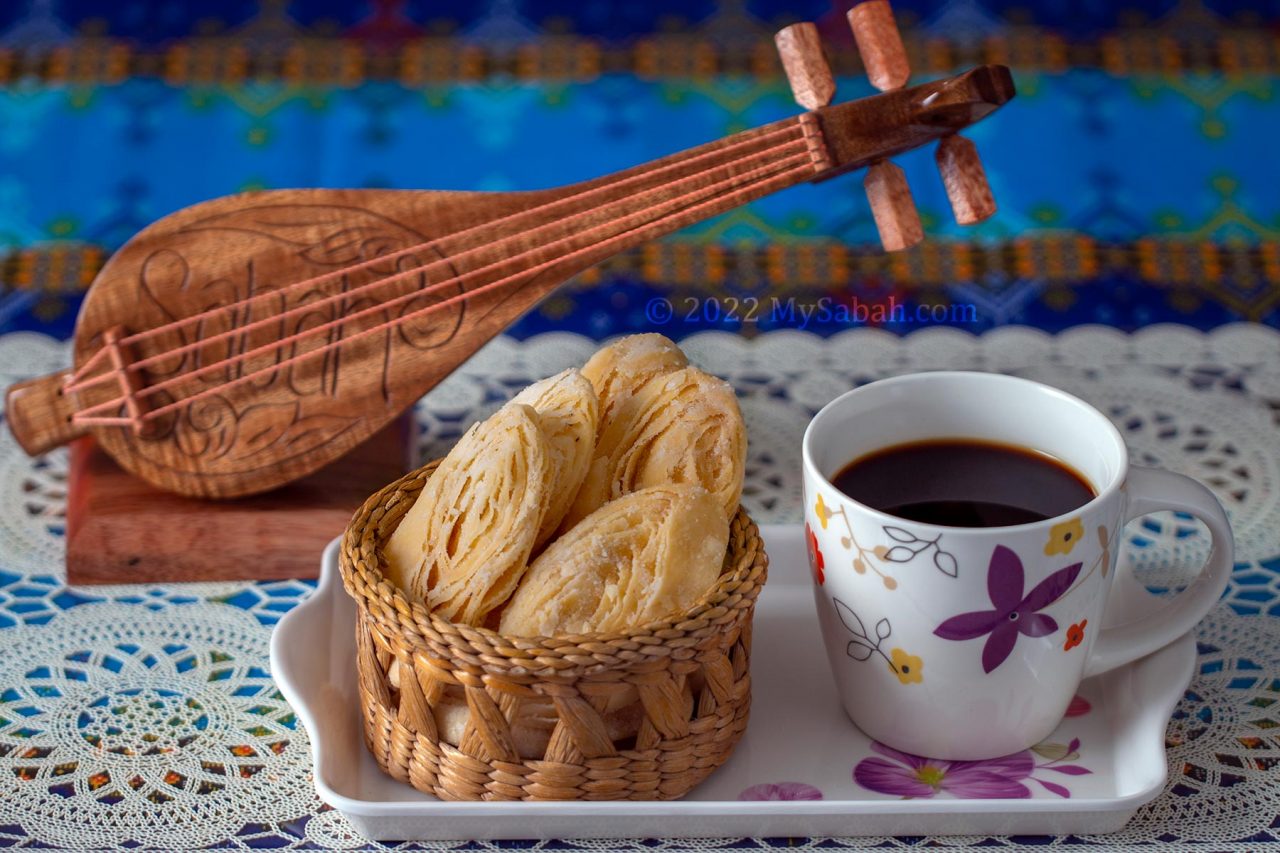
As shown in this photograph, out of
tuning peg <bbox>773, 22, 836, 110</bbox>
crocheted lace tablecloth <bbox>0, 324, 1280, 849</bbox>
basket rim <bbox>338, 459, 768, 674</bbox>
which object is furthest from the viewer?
tuning peg <bbox>773, 22, 836, 110</bbox>

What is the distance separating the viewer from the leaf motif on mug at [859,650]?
74cm

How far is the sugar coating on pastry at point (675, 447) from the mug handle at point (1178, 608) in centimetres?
20

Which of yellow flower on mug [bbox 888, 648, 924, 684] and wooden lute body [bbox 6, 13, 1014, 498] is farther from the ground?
wooden lute body [bbox 6, 13, 1014, 498]

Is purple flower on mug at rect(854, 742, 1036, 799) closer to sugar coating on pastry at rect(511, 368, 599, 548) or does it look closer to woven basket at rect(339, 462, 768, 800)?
woven basket at rect(339, 462, 768, 800)

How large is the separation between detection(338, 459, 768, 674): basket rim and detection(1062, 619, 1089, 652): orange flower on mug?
0.15 m

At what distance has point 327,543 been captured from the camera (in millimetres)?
955

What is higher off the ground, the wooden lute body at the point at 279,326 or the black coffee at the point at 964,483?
the wooden lute body at the point at 279,326

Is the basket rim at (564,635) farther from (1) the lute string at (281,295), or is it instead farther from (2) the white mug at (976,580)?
(1) the lute string at (281,295)

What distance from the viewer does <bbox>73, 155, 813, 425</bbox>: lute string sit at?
0.91 m

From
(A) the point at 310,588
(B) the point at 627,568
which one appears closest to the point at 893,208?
(B) the point at 627,568

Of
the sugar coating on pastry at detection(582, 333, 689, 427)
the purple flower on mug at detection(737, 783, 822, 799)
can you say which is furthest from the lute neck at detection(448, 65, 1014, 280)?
the purple flower on mug at detection(737, 783, 822, 799)

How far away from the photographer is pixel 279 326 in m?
0.96

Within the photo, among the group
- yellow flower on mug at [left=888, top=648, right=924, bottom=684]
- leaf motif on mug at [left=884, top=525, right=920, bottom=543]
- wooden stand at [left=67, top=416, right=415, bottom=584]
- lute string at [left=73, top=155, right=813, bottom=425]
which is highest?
lute string at [left=73, top=155, right=813, bottom=425]

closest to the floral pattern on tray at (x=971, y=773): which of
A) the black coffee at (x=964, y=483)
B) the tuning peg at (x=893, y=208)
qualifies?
the black coffee at (x=964, y=483)
